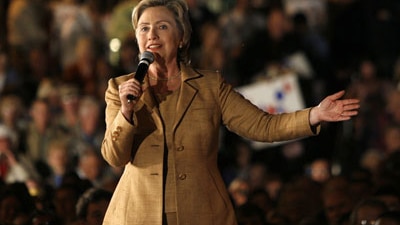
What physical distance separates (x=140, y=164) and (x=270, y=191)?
8.61 metres

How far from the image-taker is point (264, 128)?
7.66m

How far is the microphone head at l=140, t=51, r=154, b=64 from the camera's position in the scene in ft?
24.1

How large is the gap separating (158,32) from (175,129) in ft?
1.58

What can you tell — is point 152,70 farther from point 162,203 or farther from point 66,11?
point 66,11

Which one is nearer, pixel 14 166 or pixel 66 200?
pixel 66 200

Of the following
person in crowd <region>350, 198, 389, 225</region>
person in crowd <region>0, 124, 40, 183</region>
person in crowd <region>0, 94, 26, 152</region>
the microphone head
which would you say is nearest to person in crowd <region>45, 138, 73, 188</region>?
person in crowd <region>0, 124, 40, 183</region>

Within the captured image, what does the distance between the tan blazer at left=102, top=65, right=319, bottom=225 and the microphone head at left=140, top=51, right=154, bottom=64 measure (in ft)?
0.84

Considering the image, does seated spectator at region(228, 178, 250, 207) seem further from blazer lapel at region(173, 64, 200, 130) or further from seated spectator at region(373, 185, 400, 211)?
blazer lapel at region(173, 64, 200, 130)

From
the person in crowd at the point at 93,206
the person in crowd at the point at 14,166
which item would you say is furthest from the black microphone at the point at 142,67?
the person in crowd at the point at 14,166

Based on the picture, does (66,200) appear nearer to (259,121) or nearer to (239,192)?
(239,192)

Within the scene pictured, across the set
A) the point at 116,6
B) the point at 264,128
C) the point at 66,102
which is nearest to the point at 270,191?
the point at 66,102

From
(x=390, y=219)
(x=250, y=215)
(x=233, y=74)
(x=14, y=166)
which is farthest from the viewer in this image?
(x=233, y=74)

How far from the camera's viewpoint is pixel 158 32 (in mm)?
7648

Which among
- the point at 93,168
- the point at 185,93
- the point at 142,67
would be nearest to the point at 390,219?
the point at 185,93
